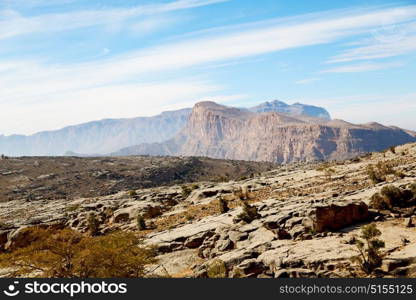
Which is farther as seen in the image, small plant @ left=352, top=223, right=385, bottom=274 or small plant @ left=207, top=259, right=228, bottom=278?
small plant @ left=207, top=259, right=228, bottom=278

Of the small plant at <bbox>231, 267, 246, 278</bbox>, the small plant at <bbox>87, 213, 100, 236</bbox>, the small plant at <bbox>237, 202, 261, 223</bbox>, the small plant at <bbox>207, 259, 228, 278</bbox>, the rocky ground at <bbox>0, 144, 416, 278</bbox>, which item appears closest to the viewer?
the rocky ground at <bbox>0, 144, 416, 278</bbox>

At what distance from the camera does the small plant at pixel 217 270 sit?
19.6m

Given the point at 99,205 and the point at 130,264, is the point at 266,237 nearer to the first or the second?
the point at 130,264

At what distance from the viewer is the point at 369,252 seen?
699 inches

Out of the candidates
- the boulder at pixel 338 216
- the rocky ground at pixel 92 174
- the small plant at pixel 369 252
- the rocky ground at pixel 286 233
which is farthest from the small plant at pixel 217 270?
the rocky ground at pixel 92 174

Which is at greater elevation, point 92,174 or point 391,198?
point 391,198

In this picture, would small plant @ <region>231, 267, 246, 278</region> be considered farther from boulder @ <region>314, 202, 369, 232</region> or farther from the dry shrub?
boulder @ <region>314, 202, 369, 232</region>

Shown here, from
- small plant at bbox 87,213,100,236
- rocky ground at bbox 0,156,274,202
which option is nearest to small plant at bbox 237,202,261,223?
small plant at bbox 87,213,100,236

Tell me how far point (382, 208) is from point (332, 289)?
1125 cm

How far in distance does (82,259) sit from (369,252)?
14329mm

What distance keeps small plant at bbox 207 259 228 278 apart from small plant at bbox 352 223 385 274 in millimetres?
6229

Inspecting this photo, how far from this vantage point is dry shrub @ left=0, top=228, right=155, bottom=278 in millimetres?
20922

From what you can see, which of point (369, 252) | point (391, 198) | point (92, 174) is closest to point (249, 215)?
point (391, 198)

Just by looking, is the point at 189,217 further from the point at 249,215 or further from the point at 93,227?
the point at 93,227
